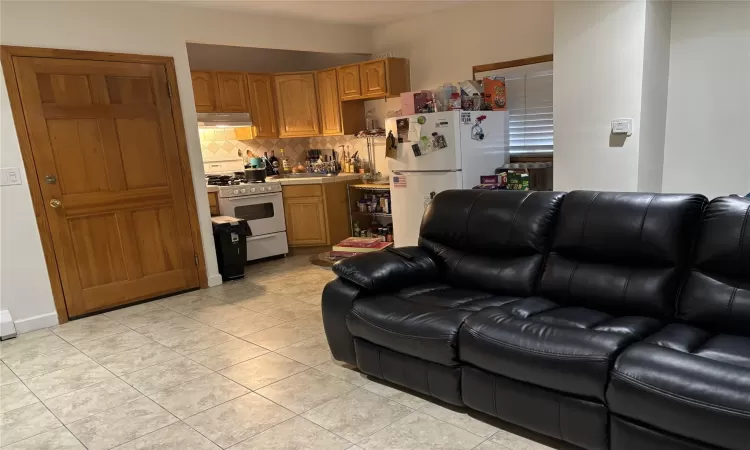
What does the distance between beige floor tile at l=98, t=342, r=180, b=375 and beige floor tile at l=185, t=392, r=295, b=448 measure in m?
0.83

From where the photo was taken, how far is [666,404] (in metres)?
1.46

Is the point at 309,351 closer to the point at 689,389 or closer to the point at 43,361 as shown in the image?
the point at 43,361

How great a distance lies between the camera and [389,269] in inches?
102

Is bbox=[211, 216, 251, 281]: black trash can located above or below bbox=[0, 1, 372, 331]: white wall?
below

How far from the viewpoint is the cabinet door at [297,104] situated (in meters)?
5.66

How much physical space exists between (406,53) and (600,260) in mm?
3709

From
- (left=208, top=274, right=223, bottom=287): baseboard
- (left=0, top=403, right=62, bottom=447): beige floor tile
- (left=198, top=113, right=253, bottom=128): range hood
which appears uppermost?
(left=198, top=113, right=253, bottom=128): range hood

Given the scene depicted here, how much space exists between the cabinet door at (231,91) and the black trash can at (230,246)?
1413 millimetres

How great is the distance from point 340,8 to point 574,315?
3619 mm

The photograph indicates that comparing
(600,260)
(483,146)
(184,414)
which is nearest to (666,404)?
(600,260)

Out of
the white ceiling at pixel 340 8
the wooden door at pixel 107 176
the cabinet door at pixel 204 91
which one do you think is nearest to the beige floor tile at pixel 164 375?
the wooden door at pixel 107 176

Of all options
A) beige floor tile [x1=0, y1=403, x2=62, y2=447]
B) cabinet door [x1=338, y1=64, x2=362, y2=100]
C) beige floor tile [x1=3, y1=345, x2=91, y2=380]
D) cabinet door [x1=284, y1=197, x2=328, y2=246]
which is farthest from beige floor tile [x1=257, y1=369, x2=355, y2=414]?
cabinet door [x1=338, y1=64, x2=362, y2=100]

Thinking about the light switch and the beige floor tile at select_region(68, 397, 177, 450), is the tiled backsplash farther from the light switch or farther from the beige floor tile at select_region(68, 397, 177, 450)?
the beige floor tile at select_region(68, 397, 177, 450)

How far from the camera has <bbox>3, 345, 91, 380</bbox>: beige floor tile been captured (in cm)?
293
